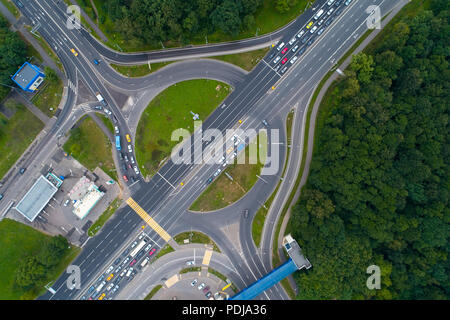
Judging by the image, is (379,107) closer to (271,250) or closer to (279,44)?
(279,44)

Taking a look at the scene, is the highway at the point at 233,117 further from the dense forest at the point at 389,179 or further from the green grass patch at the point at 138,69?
the dense forest at the point at 389,179

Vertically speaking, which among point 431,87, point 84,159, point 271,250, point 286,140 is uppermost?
point 431,87

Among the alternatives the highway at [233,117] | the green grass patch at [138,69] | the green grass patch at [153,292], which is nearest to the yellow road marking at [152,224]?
the highway at [233,117]

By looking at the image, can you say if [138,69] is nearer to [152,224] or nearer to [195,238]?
[152,224]

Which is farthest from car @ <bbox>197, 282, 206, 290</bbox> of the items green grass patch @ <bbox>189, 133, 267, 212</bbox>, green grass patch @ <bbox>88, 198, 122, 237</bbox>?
green grass patch @ <bbox>88, 198, 122, 237</bbox>

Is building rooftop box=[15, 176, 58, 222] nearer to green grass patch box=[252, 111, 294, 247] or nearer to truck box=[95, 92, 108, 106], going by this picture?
truck box=[95, 92, 108, 106]

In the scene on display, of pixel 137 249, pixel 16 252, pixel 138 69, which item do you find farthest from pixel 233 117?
pixel 16 252

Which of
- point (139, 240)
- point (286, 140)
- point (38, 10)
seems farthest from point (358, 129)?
point (38, 10)
